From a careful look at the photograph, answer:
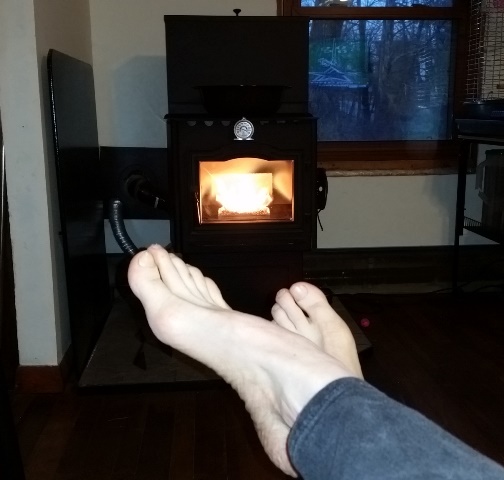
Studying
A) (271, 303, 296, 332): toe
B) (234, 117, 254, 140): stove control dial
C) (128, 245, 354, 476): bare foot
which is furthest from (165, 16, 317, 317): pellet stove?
(128, 245, 354, 476): bare foot

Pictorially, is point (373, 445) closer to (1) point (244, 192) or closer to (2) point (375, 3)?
(1) point (244, 192)

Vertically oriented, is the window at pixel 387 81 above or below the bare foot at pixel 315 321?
above

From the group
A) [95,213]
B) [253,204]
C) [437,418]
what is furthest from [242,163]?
[437,418]

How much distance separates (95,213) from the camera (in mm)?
2543

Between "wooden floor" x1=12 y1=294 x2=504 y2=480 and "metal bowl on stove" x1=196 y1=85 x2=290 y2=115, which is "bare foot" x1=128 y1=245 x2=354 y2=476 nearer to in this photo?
"wooden floor" x1=12 y1=294 x2=504 y2=480

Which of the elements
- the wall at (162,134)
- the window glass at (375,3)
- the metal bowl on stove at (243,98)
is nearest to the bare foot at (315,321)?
the metal bowl on stove at (243,98)

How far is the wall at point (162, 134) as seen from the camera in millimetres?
2775

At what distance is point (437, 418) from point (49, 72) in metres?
1.53

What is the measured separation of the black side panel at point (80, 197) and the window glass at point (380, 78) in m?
1.04

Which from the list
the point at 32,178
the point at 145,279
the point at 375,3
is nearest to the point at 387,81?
the point at 375,3

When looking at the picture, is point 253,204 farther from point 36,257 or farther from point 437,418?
point 437,418

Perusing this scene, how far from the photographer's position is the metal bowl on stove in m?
2.17

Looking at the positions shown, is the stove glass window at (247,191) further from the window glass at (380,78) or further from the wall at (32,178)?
the window glass at (380,78)

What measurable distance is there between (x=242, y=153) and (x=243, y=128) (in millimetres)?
84
